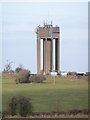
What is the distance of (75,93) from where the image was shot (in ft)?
64.6

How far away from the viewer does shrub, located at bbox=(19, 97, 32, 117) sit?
10.9 metres

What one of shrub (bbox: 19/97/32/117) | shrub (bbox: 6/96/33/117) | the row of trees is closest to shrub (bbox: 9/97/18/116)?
shrub (bbox: 6/96/33/117)

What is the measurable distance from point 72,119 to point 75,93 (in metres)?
9.68

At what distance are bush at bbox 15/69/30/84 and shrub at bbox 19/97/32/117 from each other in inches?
309

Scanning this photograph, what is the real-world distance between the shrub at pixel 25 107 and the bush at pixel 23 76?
7.85 metres

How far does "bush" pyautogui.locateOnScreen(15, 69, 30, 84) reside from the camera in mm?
19312

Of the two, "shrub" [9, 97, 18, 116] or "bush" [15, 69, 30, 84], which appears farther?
"bush" [15, 69, 30, 84]

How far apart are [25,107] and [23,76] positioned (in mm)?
9543

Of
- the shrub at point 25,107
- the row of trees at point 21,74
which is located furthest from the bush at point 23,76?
the shrub at point 25,107

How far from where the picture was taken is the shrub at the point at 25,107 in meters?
10.9

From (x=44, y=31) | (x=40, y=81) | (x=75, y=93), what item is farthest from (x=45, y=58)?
(x=75, y=93)

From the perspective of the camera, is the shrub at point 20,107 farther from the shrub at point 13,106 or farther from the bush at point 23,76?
the bush at point 23,76

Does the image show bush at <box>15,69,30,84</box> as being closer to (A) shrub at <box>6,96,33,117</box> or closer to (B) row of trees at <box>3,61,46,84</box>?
(B) row of trees at <box>3,61,46,84</box>

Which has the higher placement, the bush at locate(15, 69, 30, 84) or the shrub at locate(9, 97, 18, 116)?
the bush at locate(15, 69, 30, 84)
